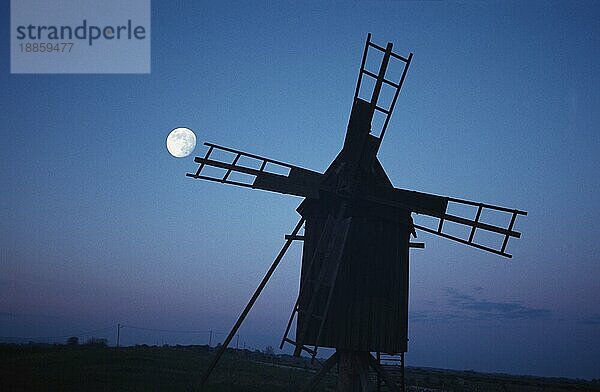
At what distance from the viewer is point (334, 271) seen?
14.6 meters

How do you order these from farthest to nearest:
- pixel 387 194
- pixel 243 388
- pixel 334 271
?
1. pixel 243 388
2. pixel 387 194
3. pixel 334 271

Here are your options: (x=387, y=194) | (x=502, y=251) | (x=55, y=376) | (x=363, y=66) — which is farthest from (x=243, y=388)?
(x=363, y=66)

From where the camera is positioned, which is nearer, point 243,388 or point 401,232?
point 401,232

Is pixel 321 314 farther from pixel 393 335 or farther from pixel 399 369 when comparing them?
pixel 399 369

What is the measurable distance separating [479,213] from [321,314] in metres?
5.72

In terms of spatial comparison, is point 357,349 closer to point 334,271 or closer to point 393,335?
point 393,335

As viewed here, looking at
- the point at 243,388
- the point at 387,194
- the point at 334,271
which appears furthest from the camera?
the point at 243,388

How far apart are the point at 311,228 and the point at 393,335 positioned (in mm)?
4170

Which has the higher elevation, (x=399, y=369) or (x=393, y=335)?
(x=393, y=335)

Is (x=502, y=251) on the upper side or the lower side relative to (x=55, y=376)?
upper

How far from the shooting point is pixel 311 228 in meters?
16.3

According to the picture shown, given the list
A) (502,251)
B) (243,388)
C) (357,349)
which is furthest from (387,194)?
(243,388)

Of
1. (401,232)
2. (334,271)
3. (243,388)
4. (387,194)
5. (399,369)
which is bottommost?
(243,388)

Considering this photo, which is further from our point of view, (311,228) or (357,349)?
(311,228)
